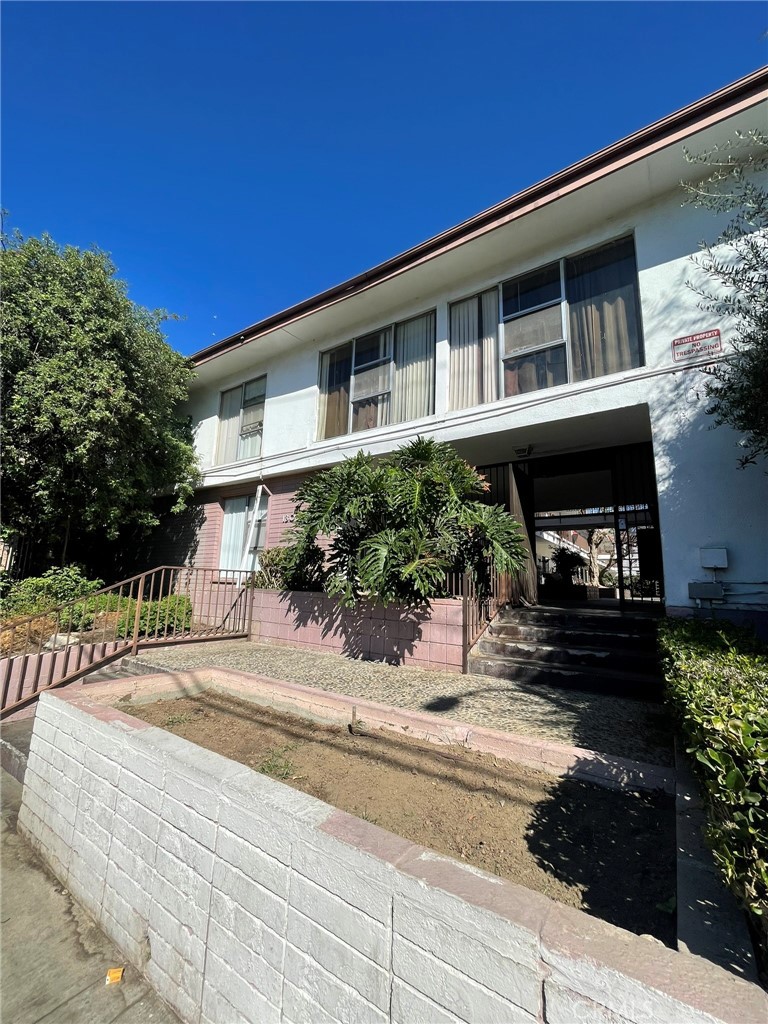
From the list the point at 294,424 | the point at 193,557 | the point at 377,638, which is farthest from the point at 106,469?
the point at 377,638

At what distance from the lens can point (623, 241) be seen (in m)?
6.54

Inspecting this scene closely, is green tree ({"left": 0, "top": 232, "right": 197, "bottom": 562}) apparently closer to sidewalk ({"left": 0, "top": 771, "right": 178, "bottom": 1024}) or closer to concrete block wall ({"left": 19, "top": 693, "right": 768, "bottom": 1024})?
sidewalk ({"left": 0, "top": 771, "right": 178, "bottom": 1024})

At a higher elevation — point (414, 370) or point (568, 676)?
point (414, 370)

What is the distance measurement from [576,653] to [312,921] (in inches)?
174

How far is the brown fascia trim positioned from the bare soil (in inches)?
279

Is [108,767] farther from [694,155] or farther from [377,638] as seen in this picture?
[694,155]

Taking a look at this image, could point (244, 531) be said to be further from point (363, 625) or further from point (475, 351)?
point (475, 351)

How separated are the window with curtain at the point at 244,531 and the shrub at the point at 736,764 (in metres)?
9.10

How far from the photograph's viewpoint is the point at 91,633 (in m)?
6.57

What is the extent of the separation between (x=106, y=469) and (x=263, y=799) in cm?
914

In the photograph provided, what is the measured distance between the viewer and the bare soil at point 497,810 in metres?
1.99

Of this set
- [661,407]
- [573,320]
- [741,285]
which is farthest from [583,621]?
[573,320]

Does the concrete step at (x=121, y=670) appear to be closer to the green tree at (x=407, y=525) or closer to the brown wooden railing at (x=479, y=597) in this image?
the green tree at (x=407, y=525)

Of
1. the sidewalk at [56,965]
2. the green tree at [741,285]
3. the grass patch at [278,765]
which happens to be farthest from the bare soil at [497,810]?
the green tree at [741,285]
